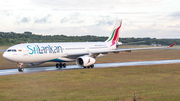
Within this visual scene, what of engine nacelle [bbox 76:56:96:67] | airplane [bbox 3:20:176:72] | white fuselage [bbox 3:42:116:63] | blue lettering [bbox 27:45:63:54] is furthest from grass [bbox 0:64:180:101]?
engine nacelle [bbox 76:56:96:67]

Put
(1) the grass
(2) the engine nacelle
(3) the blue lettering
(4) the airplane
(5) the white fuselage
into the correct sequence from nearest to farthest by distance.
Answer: (1) the grass → (5) the white fuselage → (4) the airplane → (3) the blue lettering → (2) the engine nacelle

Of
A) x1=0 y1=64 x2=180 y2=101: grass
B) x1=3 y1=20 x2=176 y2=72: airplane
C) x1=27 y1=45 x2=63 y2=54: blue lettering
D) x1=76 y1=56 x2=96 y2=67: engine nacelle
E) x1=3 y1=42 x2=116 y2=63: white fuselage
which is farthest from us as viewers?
x1=76 y1=56 x2=96 y2=67: engine nacelle

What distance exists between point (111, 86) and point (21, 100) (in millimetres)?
7468

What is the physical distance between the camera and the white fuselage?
28469 millimetres

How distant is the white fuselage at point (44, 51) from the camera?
28.5m

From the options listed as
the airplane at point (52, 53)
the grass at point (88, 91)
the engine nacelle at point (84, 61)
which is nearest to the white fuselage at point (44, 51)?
the airplane at point (52, 53)

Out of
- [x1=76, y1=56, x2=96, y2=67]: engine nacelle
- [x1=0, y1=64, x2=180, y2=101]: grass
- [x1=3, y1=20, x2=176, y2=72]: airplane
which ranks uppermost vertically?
[x1=3, y1=20, x2=176, y2=72]: airplane

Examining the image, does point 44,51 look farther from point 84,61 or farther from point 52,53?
point 84,61

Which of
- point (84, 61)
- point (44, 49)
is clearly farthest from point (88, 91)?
point (44, 49)

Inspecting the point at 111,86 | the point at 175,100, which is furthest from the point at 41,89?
the point at 175,100

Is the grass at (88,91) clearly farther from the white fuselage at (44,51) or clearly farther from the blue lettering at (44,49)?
the blue lettering at (44,49)

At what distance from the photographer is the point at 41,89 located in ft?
58.4

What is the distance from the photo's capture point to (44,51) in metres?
31.0

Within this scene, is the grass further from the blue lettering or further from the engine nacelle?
the engine nacelle
